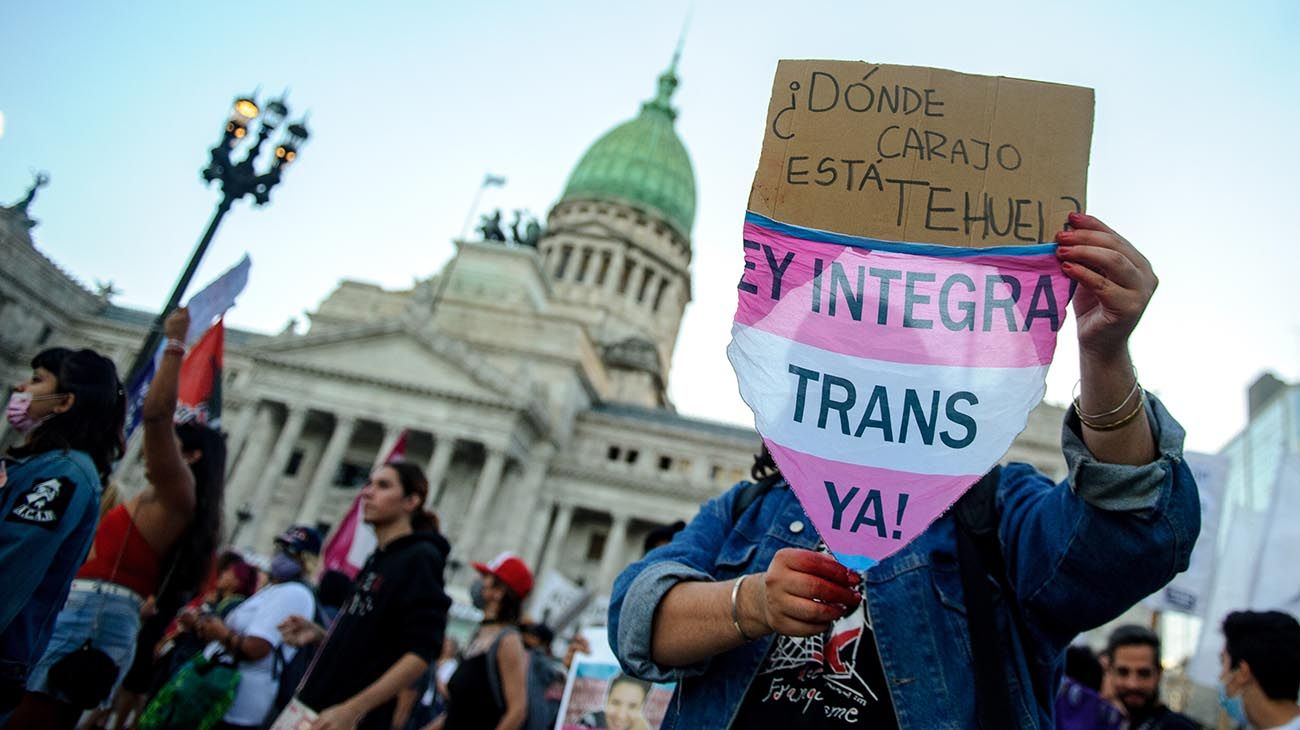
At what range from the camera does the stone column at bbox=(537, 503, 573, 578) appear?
39.1 metres

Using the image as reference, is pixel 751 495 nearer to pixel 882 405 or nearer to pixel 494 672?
pixel 882 405

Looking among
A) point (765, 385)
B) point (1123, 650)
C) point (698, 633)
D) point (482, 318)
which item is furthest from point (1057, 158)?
point (482, 318)

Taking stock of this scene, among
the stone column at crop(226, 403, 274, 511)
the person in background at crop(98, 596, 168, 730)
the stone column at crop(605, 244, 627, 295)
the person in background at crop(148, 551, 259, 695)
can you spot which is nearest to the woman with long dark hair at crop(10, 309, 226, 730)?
the person in background at crop(98, 596, 168, 730)

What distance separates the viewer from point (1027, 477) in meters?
2.35

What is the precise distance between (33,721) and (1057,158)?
4.94 m

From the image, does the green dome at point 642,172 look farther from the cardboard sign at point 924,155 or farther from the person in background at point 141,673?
the cardboard sign at point 924,155

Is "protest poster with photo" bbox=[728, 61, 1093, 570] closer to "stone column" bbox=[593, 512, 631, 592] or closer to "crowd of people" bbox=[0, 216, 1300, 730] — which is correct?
"crowd of people" bbox=[0, 216, 1300, 730]

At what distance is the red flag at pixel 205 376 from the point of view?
7.21m

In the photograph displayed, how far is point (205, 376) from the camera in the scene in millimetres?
7277

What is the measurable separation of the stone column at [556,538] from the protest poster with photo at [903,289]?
38275mm

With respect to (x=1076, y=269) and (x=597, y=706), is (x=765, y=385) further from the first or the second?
(x=597, y=706)

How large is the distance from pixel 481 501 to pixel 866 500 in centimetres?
3458

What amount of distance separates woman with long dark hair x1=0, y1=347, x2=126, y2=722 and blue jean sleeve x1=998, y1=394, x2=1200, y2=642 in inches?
140

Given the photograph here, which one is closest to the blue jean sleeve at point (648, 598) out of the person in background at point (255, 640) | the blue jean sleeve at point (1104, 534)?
the blue jean sleeve at point (1104, 534)
